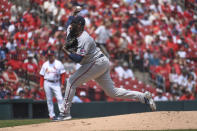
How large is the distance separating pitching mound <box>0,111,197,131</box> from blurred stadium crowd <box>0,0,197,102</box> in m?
4.77


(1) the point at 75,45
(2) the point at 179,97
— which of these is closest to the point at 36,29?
(2) the point at 179,97

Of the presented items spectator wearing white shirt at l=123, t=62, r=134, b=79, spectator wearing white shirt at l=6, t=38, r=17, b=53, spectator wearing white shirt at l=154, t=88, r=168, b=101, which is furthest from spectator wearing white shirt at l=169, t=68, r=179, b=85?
spectator wearing white shirt at l=6, t=38, r=17, b=53

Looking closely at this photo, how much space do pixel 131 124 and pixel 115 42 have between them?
807cm

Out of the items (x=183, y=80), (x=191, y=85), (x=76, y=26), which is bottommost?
(x=191, y=85)

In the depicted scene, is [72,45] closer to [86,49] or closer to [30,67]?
[86,49]

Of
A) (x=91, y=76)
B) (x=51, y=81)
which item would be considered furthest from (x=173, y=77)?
(x=91, y=76)

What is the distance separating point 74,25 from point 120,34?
299 inches

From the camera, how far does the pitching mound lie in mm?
6445

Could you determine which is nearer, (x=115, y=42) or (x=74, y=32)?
(x=74, y=32)

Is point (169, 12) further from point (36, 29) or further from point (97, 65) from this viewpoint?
point (97, 65)

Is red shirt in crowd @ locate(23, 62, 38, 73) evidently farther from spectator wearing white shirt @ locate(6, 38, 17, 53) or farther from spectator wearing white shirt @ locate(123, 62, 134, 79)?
spectator wearing white shirt @ locate(123, 62, 134, 79)

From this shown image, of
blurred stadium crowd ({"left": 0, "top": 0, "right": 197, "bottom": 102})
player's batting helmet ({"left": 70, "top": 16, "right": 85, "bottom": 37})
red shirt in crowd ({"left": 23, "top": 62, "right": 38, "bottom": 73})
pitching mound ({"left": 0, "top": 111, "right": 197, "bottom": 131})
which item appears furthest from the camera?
blurred stadium crowd ({"left": 0, "top": 0, "right": 197, "bottom": 102})

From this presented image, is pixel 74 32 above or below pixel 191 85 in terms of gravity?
above

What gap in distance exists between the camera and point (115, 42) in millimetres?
14477
